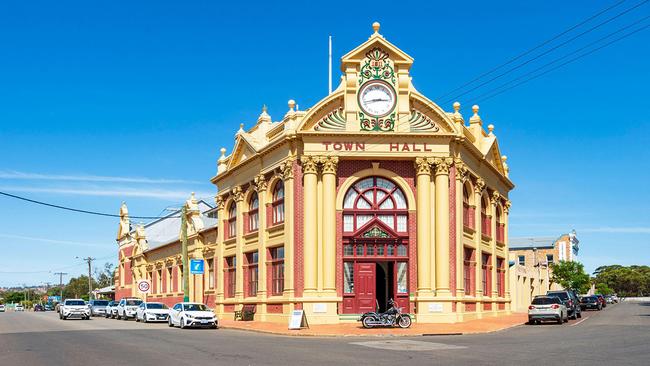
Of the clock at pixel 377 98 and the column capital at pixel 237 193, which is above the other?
the clock at pixel 377 98

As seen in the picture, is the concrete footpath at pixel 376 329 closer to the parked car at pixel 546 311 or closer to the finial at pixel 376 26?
the parked car at pixel 546 311

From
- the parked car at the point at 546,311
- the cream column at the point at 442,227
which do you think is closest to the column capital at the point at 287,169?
the cream column at the point at 442,227

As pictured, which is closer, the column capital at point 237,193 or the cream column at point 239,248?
the cream column at point 239,248

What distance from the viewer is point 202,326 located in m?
37.8

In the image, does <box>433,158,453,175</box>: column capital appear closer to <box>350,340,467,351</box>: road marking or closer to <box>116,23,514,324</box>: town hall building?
<box>116,23,514,324</box>: town hall building

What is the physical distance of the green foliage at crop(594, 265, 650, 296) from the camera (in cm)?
16350

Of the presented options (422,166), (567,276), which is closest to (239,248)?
(422,166)

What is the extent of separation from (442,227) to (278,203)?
907 centimetres

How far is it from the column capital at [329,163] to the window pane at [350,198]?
150cm

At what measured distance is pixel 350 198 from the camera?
3838cm

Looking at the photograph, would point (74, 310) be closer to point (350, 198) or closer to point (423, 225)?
point (350, 198)

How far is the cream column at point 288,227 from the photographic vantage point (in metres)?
38.1

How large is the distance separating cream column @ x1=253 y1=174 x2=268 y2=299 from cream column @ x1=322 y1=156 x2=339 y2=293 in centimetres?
562

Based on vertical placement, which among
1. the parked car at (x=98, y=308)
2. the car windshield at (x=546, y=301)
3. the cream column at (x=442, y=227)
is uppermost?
the cream column at (x=442, y=227)
